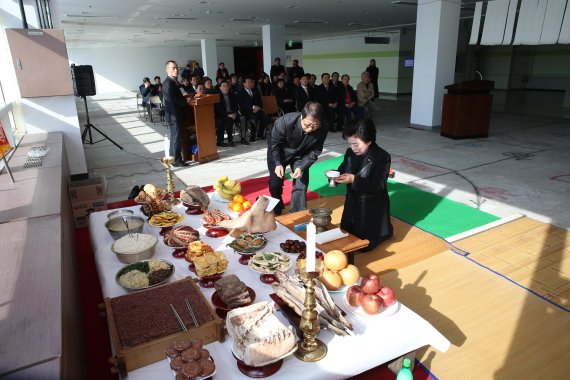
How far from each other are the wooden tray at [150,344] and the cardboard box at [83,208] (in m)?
2.95

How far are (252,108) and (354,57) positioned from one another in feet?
45.4

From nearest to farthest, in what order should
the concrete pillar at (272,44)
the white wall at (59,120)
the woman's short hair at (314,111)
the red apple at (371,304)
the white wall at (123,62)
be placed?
1. the red apple at (371,304)
2. the woman's short hair at (314,111)
3. the white wall at (59,120)
4. the concrete pillar at (272,44)
5. the white wall at (123,62)

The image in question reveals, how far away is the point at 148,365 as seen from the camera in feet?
5.00

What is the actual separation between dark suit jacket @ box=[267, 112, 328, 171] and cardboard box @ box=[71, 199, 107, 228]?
6.42 ft

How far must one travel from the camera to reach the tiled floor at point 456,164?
5.19m

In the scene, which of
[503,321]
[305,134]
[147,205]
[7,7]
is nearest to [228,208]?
[147,205]

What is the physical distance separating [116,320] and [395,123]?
10393mm

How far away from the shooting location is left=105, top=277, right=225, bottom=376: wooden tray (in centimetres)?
146

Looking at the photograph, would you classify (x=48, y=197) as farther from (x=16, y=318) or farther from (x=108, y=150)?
(x=108, y=150)

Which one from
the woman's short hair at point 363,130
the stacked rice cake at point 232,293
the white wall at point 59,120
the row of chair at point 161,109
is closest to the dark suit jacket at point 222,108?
the row of chair at point 161,109

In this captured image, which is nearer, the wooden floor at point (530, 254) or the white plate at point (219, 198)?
→ the wooden floor at point (530, 254)

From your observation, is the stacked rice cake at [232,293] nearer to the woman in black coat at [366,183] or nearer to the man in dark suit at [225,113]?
the woman in black coat at [366,183]

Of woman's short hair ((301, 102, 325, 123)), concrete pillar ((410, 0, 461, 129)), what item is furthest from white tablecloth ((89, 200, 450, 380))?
concrete pillar ((410, 0, 461, 129))

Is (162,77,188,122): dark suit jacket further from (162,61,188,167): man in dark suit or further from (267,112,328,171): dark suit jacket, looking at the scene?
(267,112,328,171): dark suit jacket
